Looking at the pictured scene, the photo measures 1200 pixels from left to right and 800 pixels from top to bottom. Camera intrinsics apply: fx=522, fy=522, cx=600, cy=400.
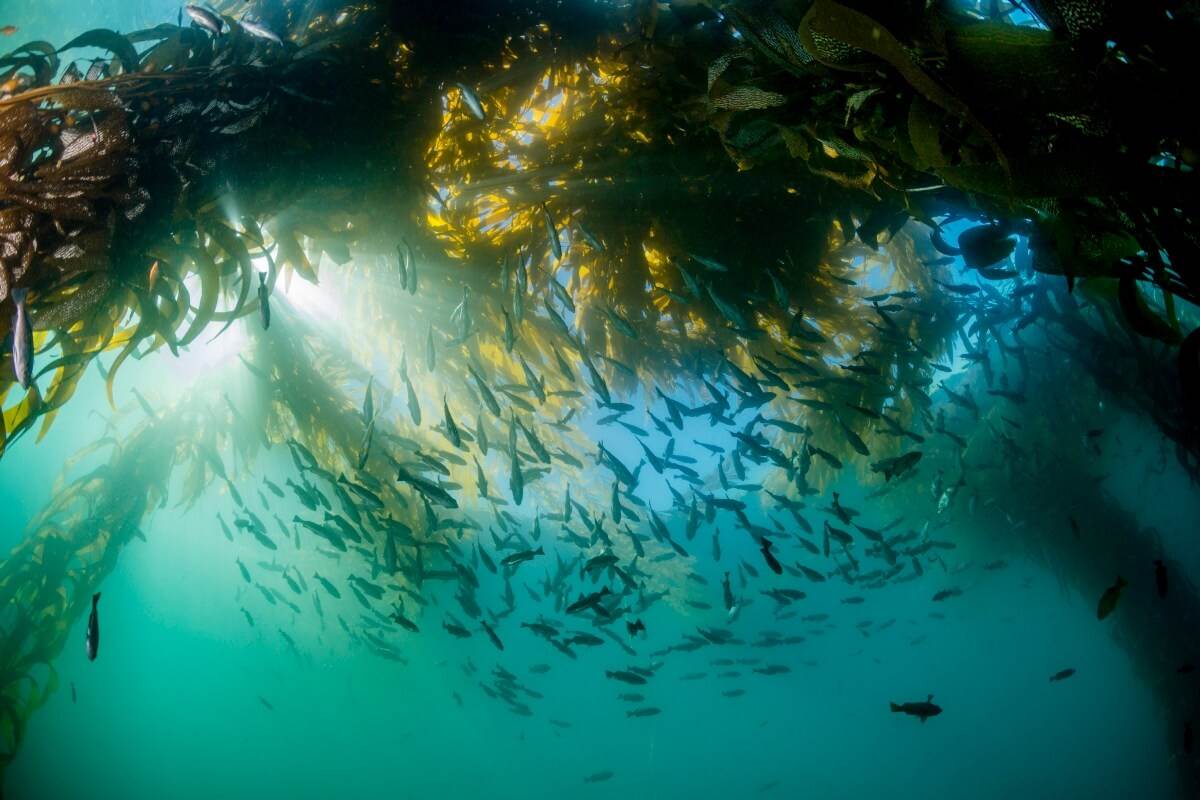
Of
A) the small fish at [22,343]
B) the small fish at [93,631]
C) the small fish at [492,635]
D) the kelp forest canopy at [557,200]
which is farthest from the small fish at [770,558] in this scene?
the small fish at [93,631]

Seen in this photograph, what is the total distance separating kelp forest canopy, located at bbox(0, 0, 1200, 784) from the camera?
6.01 feet

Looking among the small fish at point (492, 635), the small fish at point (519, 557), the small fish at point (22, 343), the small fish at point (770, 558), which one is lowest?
the small fish at point (492, 635)

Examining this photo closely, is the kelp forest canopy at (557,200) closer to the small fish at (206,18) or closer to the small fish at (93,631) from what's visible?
the small fish at (206,18)

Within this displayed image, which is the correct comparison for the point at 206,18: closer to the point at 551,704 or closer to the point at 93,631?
the point at 93,631

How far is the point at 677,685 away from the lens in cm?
5838

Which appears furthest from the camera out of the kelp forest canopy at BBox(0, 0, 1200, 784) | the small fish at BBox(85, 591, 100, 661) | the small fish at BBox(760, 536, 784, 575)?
the small fish at BBox(760, 536, 784, 575)

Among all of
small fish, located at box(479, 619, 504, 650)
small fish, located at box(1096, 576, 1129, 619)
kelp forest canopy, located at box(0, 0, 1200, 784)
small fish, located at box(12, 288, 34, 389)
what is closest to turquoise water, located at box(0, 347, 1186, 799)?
kelp forest canopy, located at box(0, 0, 1200, 784)

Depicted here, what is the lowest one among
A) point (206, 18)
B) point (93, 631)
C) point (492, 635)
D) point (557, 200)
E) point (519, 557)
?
point (93, 631)

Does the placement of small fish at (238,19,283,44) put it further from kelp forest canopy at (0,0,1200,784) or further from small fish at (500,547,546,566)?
small fish at (500,547,546,566)

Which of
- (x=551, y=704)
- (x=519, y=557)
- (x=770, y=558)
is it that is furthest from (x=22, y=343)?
(x=551, y=704)

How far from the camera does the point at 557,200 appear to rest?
478 centimetres

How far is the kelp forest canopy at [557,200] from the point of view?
1.83 m

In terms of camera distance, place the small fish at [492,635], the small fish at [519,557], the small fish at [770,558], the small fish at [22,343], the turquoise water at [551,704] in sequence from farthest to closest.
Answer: the turquoise water at [551,704], the small fish at [492,635], the small fish at [519,557], the small fish at [770,558], the small fish at [22,343]

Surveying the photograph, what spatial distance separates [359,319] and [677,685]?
61.6m
